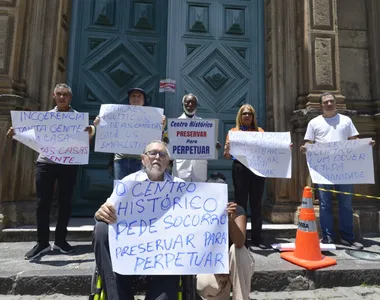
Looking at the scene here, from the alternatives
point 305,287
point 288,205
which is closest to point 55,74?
point 288,205

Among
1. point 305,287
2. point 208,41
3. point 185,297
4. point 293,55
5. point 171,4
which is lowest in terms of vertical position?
point 305,287

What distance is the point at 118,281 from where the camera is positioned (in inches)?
75.1

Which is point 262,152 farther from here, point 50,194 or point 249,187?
point 50,194

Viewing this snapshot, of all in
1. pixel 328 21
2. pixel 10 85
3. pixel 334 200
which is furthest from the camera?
pixel 328 21

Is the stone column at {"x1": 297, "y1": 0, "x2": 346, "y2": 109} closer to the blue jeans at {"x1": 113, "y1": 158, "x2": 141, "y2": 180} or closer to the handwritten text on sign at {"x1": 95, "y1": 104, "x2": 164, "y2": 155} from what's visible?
the handwritten text on sign at {"x1": 95, "y1": 104, "x2": 164, "y2": 155}

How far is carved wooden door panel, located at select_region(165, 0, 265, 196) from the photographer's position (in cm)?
517

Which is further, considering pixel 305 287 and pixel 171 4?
pixel 171 4

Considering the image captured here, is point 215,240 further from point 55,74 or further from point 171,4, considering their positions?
point 171,4

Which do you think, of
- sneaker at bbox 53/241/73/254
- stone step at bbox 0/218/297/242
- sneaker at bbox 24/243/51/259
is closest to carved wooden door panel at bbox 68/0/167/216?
stone step at bbox 0/218/297/242

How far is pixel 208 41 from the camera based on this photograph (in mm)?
5336

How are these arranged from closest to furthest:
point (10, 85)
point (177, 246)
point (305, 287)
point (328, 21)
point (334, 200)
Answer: point (177, 246) < point (305, 287) < point (10, 85) < point (334, 200) < point (328, 21)

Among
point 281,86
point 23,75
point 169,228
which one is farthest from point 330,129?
point 23,75

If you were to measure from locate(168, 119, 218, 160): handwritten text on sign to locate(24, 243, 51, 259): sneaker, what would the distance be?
5.71 feet

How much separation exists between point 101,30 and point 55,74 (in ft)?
4.17
